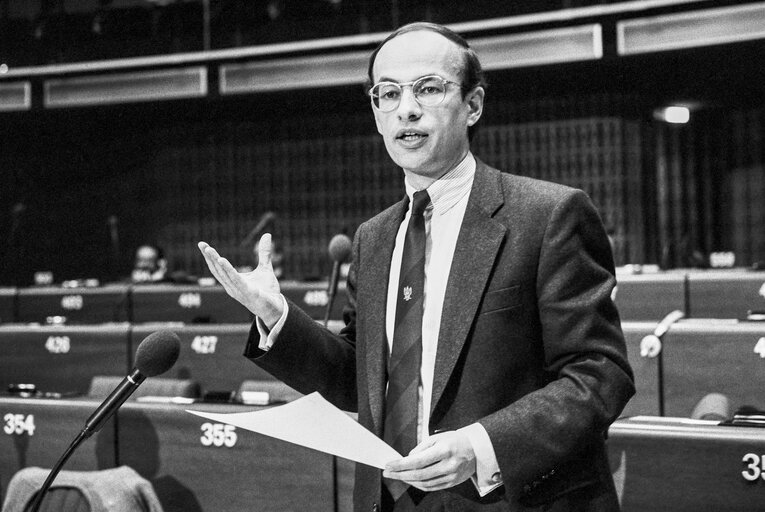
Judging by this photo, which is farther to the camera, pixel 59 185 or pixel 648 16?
pixel 59 185

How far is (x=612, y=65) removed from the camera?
8250 millimetres

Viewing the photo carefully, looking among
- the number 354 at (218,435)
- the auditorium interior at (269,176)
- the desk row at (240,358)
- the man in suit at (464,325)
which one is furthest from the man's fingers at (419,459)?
the desk row at (240,358)

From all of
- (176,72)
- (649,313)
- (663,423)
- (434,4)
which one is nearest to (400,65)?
A: (663,423)

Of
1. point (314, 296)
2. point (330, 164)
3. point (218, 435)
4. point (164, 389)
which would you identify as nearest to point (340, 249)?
point (218, 435)

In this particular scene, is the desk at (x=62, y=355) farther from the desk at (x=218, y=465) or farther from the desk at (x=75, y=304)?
the desk at (x=218, y=465)

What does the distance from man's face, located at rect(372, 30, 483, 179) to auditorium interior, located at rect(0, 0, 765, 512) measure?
4.05 feet

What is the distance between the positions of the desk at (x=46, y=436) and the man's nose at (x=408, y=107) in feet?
5.65

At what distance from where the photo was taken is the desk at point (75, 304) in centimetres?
745

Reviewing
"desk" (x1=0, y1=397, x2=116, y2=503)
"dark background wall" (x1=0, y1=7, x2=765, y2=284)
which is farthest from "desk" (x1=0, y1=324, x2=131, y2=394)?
"dark background wall" (x1=0, y1=7, x2=765, y2=284)

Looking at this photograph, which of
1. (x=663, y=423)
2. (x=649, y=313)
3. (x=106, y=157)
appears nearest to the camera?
(x=663, y=423)

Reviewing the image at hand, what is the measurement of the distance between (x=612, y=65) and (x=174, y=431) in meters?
6.66

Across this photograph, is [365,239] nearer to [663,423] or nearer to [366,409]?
[366,409]

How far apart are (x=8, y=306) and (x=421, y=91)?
754 centimetres

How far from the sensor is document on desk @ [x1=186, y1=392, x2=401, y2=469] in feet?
4.33
